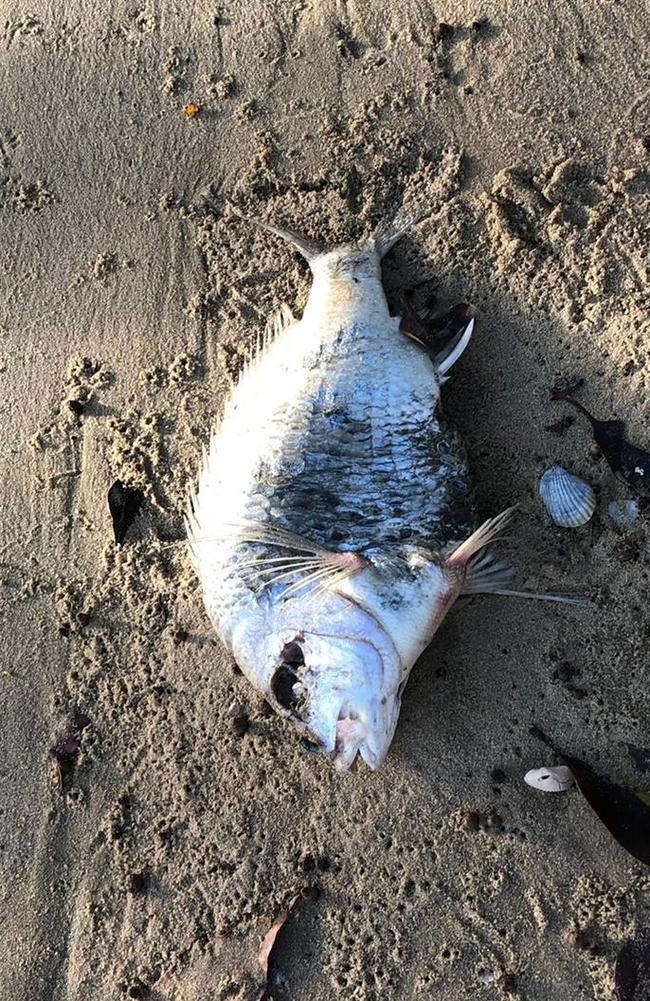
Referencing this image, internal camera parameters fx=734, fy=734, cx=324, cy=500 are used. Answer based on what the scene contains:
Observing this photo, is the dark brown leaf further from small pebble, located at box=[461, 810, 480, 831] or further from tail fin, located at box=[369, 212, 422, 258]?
small pebble, located at box=[461, 810, 480, 831]

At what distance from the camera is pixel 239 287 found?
398 cm

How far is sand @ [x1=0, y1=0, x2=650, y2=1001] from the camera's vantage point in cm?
344

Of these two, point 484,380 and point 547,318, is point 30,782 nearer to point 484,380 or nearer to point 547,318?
point 484,380

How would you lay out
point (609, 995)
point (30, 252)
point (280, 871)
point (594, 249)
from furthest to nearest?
point (30, 252) → point (594, 249) → point (280, 871) → point (609, 995)

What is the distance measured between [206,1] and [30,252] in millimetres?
1754

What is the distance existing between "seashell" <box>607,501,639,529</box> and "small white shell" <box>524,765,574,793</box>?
119 cm

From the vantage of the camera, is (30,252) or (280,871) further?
(30,252)

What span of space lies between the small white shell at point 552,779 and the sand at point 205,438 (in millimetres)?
57

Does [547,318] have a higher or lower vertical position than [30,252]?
higher

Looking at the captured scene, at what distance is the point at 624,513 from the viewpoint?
3.56m

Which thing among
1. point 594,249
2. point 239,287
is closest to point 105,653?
point 239,287

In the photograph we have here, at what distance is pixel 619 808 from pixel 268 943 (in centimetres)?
173

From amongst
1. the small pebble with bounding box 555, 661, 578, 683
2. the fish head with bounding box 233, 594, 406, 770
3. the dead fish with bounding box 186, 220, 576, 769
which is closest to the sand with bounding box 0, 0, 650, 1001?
the small pebble with bounding box 555, 661, 578, 683

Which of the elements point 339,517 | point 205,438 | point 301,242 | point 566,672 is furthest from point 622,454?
point 205,438
